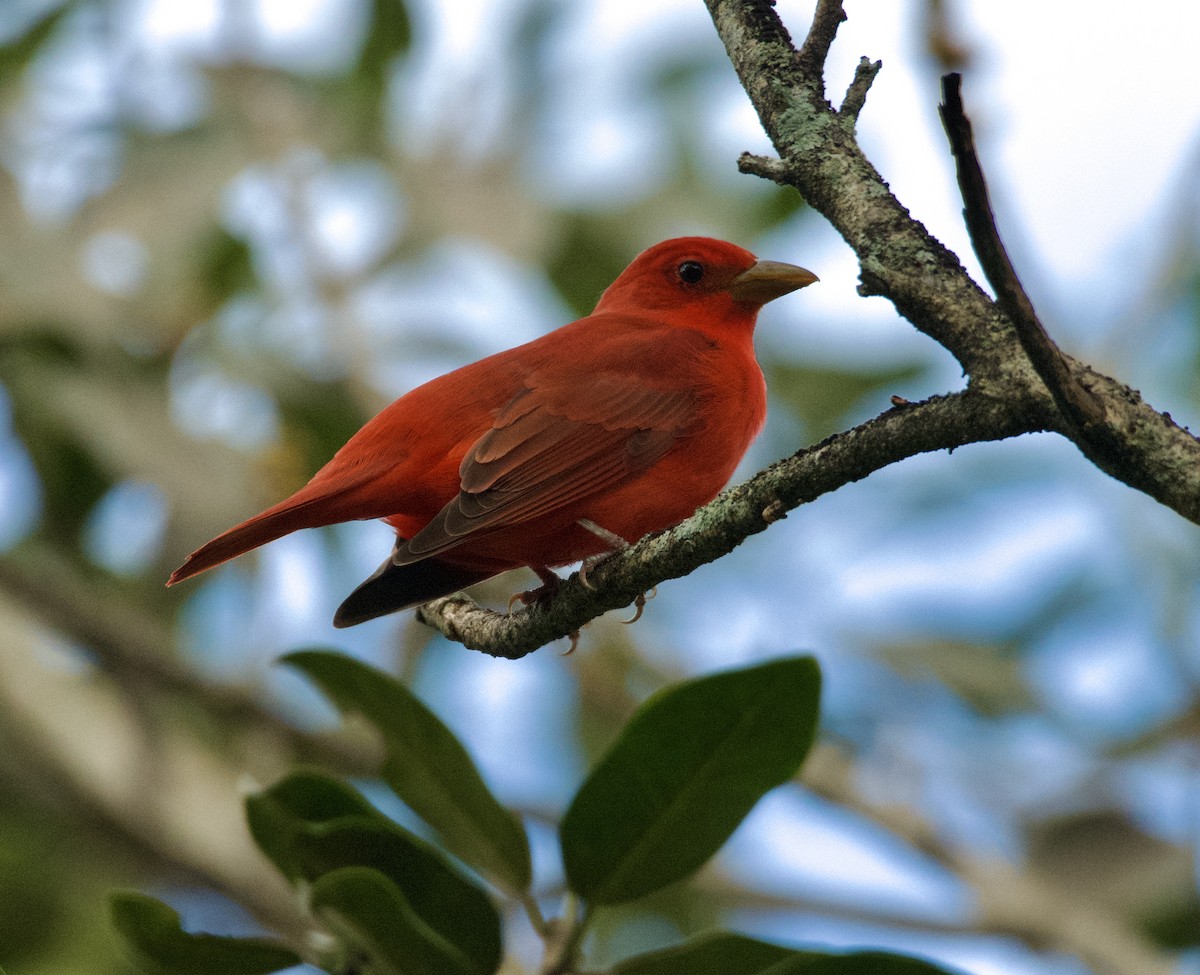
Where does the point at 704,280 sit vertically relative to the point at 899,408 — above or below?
above

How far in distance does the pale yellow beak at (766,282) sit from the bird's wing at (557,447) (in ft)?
2.36

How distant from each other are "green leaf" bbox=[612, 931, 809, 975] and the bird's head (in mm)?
2242

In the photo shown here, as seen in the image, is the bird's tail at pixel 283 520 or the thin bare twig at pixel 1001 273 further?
the bird's tail at pixel 283 520

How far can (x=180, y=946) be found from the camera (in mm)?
2447

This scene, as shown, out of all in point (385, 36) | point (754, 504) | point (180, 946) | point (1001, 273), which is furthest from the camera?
point (385, 36)

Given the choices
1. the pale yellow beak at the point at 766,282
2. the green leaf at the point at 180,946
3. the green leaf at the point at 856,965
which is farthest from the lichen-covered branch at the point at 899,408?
the pale yellow beak at the point at 766,282

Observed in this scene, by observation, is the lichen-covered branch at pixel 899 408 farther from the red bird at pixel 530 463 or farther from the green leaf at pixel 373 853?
the red bird at pixel 530 463

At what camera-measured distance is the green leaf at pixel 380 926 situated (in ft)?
7.48

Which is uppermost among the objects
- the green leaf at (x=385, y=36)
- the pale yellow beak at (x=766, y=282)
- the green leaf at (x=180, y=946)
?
the green leaf at (x=385, y=36)

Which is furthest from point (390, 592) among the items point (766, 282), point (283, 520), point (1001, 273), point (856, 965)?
point (1001, 273)

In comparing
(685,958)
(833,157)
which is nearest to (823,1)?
(833,157)

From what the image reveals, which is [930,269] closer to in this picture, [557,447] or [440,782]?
[440,782]

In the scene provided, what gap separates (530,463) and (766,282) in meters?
1.24

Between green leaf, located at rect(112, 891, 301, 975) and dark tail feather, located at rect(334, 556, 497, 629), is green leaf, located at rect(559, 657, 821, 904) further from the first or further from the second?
dark tail feather, located at rect(334, 556, 497, 629)
